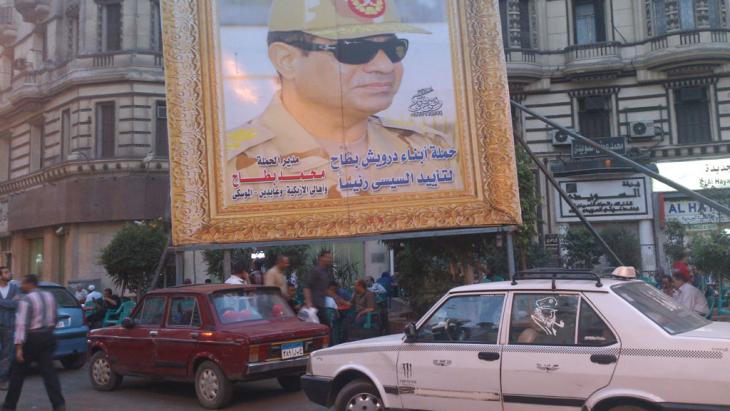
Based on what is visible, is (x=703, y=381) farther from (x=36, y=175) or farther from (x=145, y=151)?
(x=36, y=175)

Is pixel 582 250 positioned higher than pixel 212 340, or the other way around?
pixel 582 250

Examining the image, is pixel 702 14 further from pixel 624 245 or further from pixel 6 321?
pixel 6 321

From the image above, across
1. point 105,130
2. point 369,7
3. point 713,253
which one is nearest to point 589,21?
point 713,253

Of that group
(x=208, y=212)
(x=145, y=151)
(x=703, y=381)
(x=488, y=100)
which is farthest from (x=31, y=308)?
(x=145, y=151)

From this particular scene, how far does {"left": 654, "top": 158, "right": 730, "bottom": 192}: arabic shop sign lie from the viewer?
24.1m

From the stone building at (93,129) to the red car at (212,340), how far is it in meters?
15.6

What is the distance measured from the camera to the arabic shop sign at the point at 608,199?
989 inches

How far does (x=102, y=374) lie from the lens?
36.0 ft

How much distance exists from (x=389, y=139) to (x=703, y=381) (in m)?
9.22

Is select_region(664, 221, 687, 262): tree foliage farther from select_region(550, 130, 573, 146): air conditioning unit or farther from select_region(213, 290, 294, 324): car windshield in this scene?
select_region(213, 290, 294, 324): car windshield

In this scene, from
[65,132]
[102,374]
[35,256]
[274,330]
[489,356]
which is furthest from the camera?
[35,256]

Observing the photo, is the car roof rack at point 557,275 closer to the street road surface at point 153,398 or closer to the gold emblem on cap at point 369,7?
the street road surface at point 153,398

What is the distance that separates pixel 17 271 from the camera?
30688 mm

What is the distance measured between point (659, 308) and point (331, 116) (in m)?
9.02
